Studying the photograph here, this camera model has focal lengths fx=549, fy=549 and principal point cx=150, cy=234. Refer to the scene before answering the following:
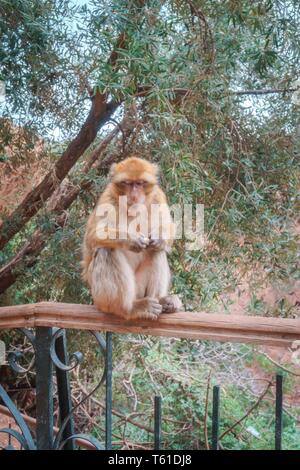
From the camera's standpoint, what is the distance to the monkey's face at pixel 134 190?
246cm

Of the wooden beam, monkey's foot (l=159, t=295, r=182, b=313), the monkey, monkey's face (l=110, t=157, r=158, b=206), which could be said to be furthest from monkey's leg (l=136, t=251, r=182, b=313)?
the wooden beam

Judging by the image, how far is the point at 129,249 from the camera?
7.52 ft

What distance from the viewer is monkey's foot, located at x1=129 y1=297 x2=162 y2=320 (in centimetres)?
193

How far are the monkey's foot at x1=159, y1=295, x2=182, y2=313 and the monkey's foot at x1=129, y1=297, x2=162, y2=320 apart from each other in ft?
0.11

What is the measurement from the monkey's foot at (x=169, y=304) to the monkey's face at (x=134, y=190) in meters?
0.49

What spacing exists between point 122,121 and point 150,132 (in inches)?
18.7

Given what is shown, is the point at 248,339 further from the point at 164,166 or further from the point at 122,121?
the point at 122,121

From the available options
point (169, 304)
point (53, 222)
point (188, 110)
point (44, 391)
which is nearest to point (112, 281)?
point (169, 304)

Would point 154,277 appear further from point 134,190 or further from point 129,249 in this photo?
point 134,190

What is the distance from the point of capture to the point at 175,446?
4262 mm

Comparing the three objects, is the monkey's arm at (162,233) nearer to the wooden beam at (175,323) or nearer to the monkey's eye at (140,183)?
the monkey's eye at (140,183)

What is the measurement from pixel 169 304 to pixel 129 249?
0.31 metres

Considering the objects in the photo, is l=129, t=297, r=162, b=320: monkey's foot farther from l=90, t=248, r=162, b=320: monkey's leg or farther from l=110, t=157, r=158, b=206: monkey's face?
l=110, t=157, r=158, b=206: monkey's face

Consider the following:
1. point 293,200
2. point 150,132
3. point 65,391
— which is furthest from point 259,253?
point 65,391
